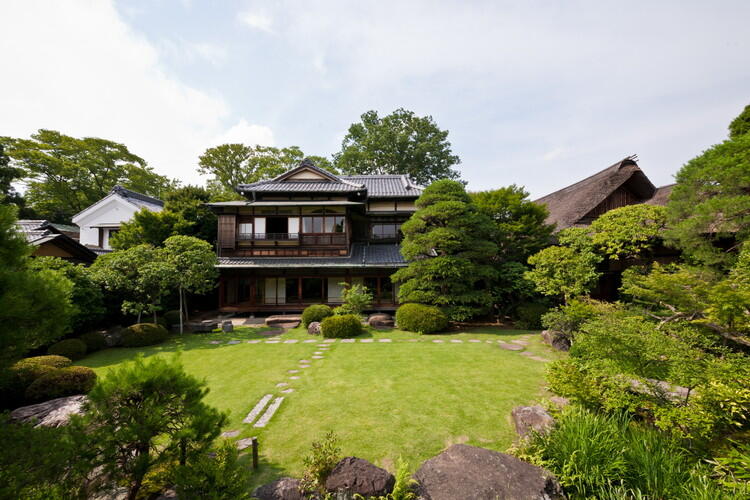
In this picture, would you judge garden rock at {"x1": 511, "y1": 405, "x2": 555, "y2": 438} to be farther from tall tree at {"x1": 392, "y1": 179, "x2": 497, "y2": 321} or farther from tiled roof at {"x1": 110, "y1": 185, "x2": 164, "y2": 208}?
tiled roof at {"x1": 110, "y1": 185, "x2": 164, "y2": 208}

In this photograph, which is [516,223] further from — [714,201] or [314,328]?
[314,328]

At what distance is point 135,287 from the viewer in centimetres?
1091

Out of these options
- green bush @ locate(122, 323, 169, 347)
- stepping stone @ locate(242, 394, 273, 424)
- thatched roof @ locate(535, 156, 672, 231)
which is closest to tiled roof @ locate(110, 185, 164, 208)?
green bush @ locate(122, 323, 169, 347)

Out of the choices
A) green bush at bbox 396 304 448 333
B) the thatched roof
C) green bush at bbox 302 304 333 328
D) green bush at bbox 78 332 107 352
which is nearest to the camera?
green bush at bbox 78 332 107 352

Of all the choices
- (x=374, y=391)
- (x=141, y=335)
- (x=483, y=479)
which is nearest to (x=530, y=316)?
(x=374, y=391)

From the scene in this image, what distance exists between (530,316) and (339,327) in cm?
807

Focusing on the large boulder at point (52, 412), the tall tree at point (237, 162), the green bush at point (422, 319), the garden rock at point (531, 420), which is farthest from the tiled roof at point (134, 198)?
the garden rock at point (531, 420)

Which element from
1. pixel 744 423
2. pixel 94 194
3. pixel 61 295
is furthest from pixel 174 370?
pixel 94 194

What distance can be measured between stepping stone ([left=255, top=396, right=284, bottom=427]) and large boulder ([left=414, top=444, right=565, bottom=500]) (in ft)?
9.67

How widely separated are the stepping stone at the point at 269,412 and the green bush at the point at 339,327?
16.4 feet

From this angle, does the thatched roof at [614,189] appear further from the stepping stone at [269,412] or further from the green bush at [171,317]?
the green bush at [171,317]

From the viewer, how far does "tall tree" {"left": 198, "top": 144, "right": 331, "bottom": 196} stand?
2872cm

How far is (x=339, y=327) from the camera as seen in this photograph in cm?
1088

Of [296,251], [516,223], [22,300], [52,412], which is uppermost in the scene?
[516,223]
